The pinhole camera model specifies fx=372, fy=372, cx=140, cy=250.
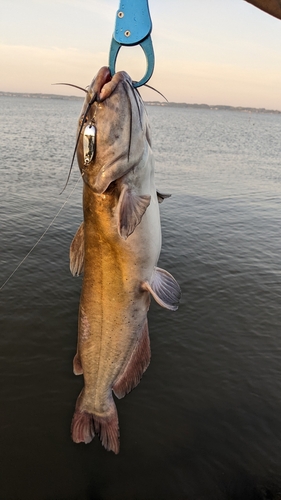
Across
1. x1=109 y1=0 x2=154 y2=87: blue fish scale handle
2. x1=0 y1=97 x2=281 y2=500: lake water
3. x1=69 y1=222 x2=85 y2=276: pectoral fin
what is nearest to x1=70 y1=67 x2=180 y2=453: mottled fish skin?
x1=69 y1=222 x2=85 y2=276: pectoral fin

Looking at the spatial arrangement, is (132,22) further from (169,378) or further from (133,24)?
(169,378)

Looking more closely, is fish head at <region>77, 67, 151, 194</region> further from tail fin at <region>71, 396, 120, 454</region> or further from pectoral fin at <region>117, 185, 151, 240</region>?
tail fin at <region>71, 396, 120, 454</region>

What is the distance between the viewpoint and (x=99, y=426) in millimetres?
4508

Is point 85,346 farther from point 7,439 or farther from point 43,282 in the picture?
point 43,282

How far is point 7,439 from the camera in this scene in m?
7.65

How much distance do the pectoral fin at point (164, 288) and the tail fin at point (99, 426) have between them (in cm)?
164

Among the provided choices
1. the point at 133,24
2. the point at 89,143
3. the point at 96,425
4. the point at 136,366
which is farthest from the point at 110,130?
the point at 96,425

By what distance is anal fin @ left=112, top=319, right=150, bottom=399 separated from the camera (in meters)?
4.26

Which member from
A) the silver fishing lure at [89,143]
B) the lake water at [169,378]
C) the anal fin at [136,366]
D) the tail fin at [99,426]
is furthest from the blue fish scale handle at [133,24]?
the lake water at [169,378]

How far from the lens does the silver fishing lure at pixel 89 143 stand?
3234 millimetres

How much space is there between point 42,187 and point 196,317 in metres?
16.2

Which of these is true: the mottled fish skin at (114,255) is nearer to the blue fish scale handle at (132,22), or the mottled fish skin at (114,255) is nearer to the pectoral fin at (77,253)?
the pectoral fin at (77,253)

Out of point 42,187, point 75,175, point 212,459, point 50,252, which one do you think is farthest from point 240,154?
point 212,459

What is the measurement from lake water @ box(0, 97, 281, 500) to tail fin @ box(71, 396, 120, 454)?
3.16 meters
